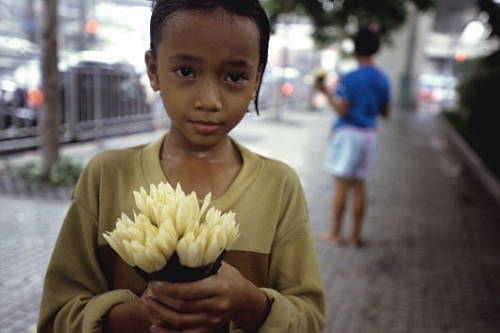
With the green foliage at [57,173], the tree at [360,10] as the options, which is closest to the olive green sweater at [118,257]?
the green foliage at [57,173]

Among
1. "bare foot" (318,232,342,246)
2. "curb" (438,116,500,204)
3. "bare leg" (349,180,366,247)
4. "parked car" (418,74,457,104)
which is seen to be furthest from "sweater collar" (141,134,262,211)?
"parked car" (418,74,457,104)

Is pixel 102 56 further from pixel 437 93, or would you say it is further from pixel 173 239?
pixel 437 93

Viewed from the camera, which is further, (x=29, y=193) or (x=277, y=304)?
(x=29, y=193)

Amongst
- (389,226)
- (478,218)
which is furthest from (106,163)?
(478,218)

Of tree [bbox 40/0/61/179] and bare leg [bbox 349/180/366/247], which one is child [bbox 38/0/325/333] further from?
tree [bbox 40/0/61/179]


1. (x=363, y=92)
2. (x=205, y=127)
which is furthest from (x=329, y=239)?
(x=205, y=127)

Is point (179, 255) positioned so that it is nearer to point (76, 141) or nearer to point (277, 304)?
point (277, 304)

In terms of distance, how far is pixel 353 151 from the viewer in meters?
4.53

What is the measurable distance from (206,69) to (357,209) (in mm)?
3896

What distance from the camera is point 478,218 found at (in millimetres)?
6273

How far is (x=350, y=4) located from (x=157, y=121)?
414cm

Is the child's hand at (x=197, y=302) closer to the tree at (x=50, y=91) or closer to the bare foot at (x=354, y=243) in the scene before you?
the bare foot at (x=354, y=243)

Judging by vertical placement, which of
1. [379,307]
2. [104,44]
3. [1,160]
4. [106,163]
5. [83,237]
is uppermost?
[104,44]

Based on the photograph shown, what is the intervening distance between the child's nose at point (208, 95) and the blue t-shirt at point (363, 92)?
351 cm
